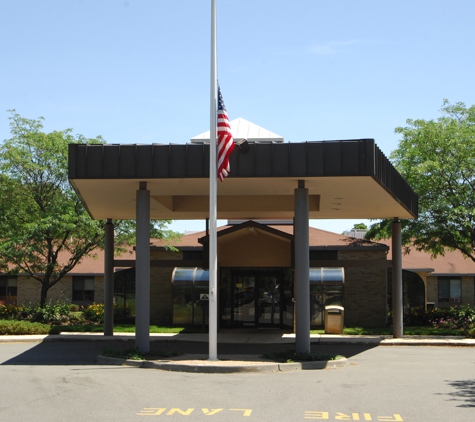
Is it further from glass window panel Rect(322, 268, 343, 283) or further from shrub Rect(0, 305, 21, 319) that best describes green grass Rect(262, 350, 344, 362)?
shrub Rect(0, 305, 21, 319)

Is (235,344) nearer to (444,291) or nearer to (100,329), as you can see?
(100,329)

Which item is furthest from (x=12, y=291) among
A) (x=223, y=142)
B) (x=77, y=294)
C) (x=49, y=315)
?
(x=223, y=142)

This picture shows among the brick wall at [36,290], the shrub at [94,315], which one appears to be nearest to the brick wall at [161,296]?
the shrub at [94,315]

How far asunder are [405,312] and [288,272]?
6.06 meters

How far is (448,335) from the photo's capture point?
26172 mm

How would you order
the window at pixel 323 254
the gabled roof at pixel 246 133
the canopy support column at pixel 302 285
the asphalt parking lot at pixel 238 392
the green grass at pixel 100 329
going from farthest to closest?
1. the window at pixel 323 254
2. the green grass at pixel 100 329
3. the gabled roof at pixel 246 133
4. the canopy support column at pixel 302 285
5. the asphalt parking lot at pixel 238 392

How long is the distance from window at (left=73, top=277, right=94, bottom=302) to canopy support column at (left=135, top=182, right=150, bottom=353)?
878 inches

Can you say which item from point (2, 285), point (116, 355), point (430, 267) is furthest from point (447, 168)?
point (2, 285)

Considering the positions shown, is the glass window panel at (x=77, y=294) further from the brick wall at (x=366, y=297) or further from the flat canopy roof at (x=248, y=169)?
the flat canopy roof at (x=248, y=169)

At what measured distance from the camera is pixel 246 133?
20.9m

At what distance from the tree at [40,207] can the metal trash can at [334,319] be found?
820cm

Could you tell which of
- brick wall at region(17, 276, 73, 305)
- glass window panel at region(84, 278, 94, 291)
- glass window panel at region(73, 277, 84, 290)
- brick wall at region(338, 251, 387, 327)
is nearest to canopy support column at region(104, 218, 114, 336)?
brick wall at region(338, 251, 387, 327)

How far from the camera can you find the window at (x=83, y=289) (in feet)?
130

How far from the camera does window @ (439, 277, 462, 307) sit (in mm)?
39375
